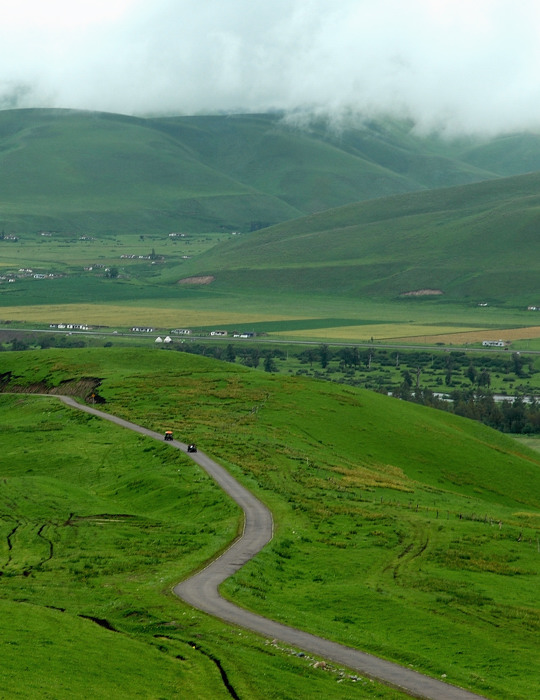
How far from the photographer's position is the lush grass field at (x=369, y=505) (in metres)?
39.7

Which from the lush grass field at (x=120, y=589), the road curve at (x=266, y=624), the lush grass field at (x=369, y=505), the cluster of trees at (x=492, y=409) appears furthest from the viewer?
the cluster of trees at (x=492, y=409)

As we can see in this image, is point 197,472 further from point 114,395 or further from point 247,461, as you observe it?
point 114,395

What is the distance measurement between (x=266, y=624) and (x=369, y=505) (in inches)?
1111

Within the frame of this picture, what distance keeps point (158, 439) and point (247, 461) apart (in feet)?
34.9

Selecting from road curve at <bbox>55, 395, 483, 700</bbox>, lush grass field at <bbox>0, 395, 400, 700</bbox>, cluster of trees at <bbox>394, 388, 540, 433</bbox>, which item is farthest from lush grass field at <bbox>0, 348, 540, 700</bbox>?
cluster of trees at <bbox>394, 388, 540, 433</bbox>

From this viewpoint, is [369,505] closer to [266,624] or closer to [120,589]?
[120,589]

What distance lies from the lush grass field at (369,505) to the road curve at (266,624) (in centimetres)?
71

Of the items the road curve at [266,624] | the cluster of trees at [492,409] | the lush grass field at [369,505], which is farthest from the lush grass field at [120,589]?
the cluster of trees at [492,409]

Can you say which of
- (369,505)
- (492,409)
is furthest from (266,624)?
(492,409)

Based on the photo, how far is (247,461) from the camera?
78562 millimetres

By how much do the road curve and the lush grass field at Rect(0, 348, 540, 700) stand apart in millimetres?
708

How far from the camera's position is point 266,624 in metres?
38.9

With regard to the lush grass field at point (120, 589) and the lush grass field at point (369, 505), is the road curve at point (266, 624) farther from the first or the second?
the lush grass field at point (120, 589)

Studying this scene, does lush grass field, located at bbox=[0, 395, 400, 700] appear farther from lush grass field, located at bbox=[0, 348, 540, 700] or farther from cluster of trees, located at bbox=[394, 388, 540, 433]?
cluster of trees, located at bbox=[394, 388, 540, 433]
